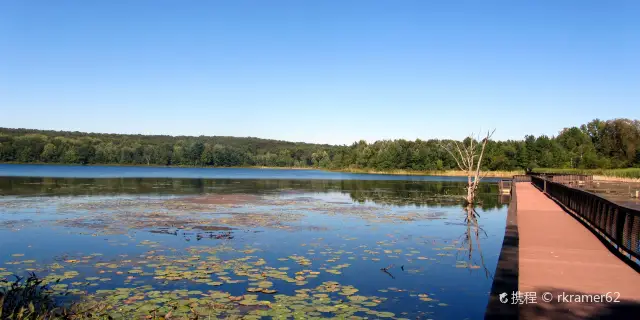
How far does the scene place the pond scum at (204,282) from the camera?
22.7 feet

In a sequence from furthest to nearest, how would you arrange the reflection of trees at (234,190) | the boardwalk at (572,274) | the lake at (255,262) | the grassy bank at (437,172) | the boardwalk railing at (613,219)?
the grassy bank at (437,172) → the reflection of trees at (234,190) → the boardwalk railing at (613,219) → the lake at (255,262) → the boardwalk at (572,274)

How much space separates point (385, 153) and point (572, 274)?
109m

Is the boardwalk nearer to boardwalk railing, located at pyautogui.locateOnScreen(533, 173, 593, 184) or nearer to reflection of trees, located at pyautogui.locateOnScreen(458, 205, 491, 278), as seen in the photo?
reflection of trees, located at pyautogui.locateOnScreen(458, 205, 491, 278)

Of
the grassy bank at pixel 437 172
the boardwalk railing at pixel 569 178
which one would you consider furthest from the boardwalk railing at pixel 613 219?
the grassy bank at pixel 437 172

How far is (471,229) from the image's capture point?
17766mm

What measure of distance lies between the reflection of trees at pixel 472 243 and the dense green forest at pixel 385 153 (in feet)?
287

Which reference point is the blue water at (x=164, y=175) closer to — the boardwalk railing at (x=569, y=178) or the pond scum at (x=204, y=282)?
the boardwalk railing at (x=569, y=178)

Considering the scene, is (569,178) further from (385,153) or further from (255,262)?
(385,153)

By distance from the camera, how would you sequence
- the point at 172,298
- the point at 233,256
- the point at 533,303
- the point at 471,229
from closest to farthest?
the point at 533,303 < the point at 172,298 < the point at 233,256 < the point at 471,229

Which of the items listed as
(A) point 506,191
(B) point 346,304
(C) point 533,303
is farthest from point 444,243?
(A) point 506,191

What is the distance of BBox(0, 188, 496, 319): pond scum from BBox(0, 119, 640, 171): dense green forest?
96921 millimetres

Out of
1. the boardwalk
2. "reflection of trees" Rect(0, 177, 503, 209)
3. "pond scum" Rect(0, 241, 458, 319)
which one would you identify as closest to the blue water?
"reflection of trees" Rect(0, 177, 503, 209)

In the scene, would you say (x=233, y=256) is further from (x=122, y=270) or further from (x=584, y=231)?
(x=584, y=231)

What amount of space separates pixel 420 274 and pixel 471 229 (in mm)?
8319
